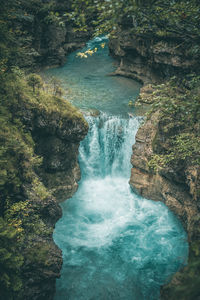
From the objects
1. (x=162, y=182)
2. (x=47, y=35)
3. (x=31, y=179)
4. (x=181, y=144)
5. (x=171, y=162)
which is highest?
(x=47, y=35)

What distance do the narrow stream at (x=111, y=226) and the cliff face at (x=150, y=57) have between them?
183 cm

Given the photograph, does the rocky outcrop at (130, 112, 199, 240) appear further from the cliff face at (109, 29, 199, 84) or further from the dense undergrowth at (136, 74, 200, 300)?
the cliff face at (109, 29, 199, 84)

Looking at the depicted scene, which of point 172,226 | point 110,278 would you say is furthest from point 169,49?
point 110,278

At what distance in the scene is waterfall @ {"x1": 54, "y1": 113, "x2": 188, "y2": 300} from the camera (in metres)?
8.88

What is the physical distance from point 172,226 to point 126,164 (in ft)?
14.6

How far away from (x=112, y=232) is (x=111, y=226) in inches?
14.0

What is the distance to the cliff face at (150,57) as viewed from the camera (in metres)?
14.6

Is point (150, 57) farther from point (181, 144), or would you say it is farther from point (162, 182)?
point (181, 144)

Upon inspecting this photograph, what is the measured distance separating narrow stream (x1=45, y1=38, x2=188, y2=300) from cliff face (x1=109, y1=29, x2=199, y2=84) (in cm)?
183

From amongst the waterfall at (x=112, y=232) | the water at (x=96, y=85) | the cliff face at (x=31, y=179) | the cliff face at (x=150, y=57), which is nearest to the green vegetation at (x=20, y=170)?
the cliff face at (x=31, y=179)

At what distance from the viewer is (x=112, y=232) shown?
11.1 metres

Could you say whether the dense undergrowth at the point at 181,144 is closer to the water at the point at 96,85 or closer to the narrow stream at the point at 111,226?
the narrow stream at the point at 111,226

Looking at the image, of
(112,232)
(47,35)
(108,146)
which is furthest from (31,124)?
(47,35)

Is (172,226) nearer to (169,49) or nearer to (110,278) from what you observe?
(110,278)
